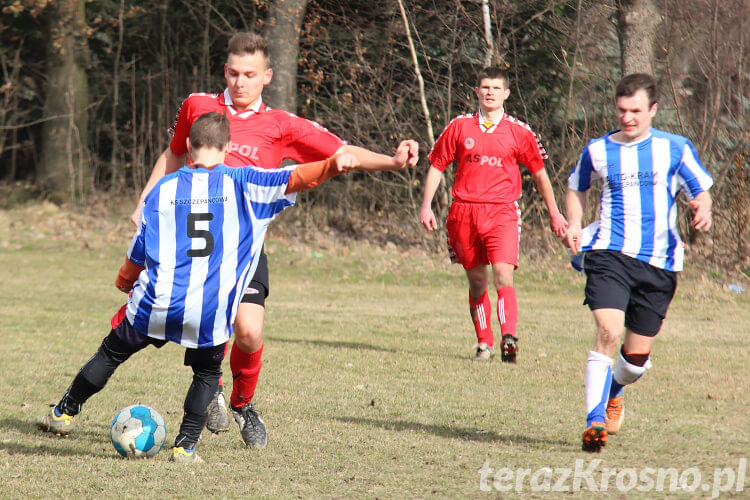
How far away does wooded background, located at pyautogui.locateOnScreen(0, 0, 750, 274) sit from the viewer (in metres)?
13.2

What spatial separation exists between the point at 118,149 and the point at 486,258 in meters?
16.7

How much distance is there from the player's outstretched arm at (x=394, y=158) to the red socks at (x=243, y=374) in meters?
1.40

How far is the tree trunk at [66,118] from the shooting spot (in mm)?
20125

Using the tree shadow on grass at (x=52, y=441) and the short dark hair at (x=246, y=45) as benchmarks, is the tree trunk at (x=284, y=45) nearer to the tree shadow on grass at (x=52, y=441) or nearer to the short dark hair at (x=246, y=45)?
the short dark hair at (x=246, y=45)

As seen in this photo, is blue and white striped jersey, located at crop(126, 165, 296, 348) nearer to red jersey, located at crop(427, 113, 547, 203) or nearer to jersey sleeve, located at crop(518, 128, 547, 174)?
red jersey, located at crop(427, 113, 547, 203)

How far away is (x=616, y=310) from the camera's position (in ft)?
16.1

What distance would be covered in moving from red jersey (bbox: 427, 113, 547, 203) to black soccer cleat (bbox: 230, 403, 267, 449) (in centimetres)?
366

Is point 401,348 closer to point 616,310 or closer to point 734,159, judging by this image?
point 616,310

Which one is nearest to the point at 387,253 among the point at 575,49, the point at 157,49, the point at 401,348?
the point at 575,49

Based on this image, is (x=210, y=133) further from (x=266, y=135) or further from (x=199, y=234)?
(x=266, y=135)

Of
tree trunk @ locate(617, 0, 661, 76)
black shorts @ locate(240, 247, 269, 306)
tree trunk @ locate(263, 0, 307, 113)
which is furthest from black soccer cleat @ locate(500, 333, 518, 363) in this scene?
tree trunk @ locate(263, 0, 307, 113)

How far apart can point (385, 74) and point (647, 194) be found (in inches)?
468

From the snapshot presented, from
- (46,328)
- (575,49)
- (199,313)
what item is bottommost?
(46,328)
